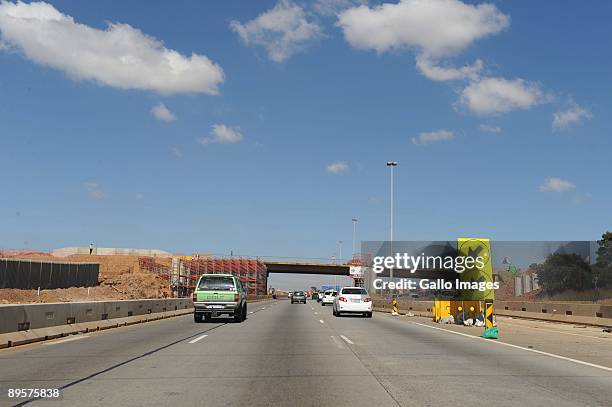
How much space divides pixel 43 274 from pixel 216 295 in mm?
29070

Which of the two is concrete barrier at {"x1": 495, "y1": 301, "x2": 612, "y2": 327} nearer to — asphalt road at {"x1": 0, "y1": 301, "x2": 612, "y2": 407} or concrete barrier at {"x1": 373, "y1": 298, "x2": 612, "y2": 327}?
concrete barrier at {"x1": 373, "y1": 298, "x2": 612, "y2": 327}

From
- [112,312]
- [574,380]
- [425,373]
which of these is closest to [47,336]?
[112,312]

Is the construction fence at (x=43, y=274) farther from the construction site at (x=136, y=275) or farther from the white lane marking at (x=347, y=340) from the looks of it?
the white lane marking at (x=347, y=340)

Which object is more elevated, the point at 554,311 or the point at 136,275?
the point at 136,275

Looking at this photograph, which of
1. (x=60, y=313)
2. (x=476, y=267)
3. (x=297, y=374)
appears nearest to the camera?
(x=297, y=374)

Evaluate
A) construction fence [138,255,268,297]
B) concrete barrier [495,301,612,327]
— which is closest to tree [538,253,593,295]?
concrete barrier [495,301,612,327]

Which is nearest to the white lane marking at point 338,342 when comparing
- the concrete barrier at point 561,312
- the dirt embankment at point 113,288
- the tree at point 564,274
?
the concrete barrier at point 561,312

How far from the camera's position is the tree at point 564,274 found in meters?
44.0

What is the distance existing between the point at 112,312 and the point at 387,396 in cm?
1771

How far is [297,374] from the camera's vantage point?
10.4 metres

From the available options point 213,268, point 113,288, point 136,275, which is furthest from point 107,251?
point 113,288

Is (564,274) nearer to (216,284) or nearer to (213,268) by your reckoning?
(216,284)

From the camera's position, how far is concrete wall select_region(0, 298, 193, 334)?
15.1 m

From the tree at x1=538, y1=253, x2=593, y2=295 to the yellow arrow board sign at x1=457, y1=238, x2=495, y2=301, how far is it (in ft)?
53.3
